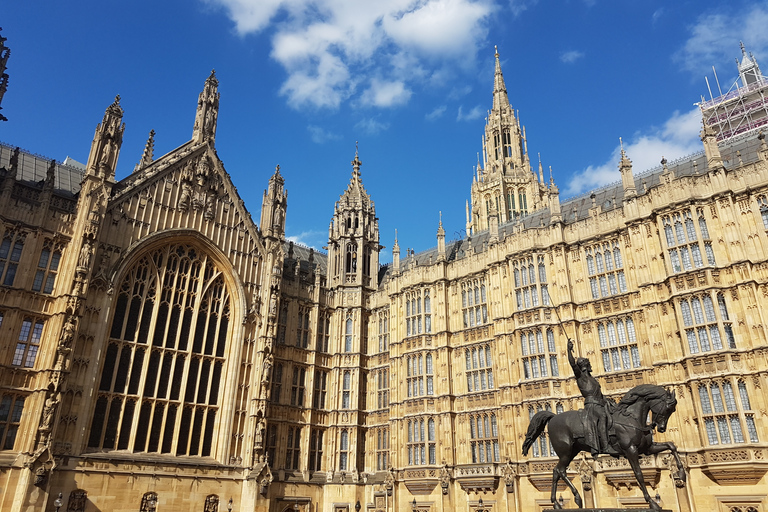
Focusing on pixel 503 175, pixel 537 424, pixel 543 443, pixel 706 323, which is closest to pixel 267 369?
pixel 543 443

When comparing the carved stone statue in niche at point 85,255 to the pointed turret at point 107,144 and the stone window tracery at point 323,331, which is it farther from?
the stone window tracery at point 323,331

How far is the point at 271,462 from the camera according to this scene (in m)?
36.4

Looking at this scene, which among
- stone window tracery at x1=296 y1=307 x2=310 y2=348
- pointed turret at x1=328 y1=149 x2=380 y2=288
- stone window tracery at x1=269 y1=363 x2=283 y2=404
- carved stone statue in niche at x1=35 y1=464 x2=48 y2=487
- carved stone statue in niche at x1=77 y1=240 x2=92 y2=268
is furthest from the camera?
pointed turret at x1=328 y1=149 x2=380 y2=288

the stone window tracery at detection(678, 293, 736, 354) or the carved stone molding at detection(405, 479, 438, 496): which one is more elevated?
the stone window tracery at detection(678, 293, 736, 354)

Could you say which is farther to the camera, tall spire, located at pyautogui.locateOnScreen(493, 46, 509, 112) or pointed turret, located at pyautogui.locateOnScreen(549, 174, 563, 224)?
tall spire, located at pyautogui.locateOnScreen(493, 46, 509, 112)

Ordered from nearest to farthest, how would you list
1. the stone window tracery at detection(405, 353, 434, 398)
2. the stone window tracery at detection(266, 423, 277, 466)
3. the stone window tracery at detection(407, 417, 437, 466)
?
1. the stone window tracery at detection(407, 417, 437, 466)
2. the stone window tracery at detection(266, 423, 277, 466)
3. the stone window tracery at detection(405, 353, 434, 398)

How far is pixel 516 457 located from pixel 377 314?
15.6 m

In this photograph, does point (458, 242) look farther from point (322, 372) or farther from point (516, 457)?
point (516, 457)

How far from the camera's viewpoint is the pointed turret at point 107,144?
33469 mm

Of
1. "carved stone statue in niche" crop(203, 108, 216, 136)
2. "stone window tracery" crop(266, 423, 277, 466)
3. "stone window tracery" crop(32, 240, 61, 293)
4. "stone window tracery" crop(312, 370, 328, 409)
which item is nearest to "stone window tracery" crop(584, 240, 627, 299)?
"stone window tracery" crop(312, 370, 328, 409)

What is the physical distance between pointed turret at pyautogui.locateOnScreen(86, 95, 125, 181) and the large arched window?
18.8ft

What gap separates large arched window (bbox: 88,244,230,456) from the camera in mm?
31562

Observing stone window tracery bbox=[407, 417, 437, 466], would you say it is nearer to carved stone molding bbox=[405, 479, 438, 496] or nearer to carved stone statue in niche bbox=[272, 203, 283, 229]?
carved stone molding bbox=[405, 479, 438, 496]

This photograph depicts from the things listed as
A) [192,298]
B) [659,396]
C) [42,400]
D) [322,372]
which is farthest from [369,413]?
[659,396]
